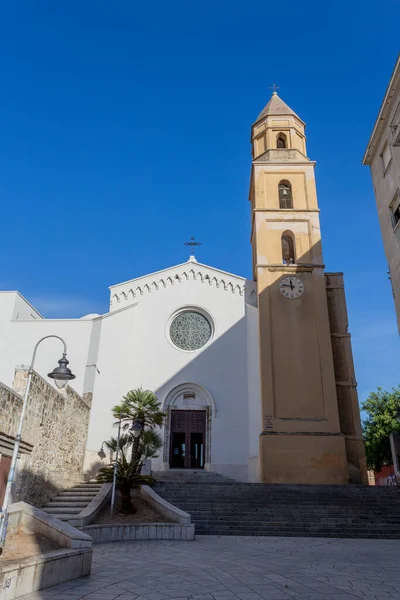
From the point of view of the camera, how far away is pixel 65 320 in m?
20.2

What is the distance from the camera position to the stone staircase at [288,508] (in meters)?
11.0

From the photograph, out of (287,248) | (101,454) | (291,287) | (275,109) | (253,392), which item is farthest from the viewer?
(275,109)

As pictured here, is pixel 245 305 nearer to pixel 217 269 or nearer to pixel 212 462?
pixel 217 269

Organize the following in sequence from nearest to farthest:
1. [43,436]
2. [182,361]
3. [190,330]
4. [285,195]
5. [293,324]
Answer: [43,436]
[293,324]
[182,361]
[190,330]
[285,195]

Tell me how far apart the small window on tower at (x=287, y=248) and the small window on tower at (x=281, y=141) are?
19.2 ft

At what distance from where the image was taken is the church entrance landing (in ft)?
63.6

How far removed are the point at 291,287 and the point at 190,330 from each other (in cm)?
538

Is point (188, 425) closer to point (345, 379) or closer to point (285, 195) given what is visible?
point (345, 379)

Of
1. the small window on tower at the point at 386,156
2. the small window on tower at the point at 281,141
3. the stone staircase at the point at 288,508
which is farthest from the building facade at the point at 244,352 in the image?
the small window on tower at the point at 386,156

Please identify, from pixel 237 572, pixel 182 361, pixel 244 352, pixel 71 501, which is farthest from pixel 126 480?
pixel 244 352

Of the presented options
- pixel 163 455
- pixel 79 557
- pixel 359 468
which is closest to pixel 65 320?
pixel 163 455

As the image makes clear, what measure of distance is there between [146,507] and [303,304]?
11905mm

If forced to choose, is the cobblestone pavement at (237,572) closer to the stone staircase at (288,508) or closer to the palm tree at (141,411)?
the stone staircase at (288,508)

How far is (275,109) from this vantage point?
25234 mm
